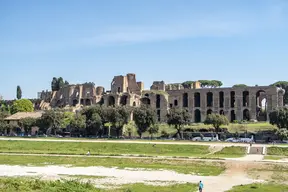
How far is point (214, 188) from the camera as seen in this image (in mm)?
26250

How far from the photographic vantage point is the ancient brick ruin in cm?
8369

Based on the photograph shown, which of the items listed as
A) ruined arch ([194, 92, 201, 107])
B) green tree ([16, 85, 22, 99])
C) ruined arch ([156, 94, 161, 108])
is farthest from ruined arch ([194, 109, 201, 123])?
green tree ([16, 85, 22, 99])

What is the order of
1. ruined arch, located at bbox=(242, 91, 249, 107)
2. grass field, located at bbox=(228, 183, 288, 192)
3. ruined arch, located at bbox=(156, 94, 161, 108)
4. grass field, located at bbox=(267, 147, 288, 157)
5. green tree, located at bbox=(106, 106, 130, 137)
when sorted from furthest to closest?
ruined arch, located at bbox=(156, 94, 161, 108) < ruined arch, located at bbox=(242, 91, 249, 107) < green tree, located at bbox=(106, 106, 130, 137) < grass field, located at bbox=(267, 147, 288, 157) < grass field, located at bbox=(228, 183, 288, 192)

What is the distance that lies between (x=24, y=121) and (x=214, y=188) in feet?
193

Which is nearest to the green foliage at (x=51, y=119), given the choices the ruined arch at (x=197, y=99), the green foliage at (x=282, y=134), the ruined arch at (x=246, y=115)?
the ruined arch at (x=197, y=99)

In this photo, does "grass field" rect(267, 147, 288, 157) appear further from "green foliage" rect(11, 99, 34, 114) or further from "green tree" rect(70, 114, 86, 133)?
"green foliage" rect(11, 99, 34, 114)

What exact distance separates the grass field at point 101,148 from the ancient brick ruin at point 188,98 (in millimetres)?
34169

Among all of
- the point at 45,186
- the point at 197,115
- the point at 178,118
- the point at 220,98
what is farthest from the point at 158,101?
the point at 45,186

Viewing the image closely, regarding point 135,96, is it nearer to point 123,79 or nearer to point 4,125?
point 123,79

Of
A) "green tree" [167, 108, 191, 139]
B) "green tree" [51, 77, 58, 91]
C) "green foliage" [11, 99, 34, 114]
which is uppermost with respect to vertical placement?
"green tree" [51, 77, 58, 91]

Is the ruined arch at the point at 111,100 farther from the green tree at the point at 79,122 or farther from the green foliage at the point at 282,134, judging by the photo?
the green foliage at the point at 282,134

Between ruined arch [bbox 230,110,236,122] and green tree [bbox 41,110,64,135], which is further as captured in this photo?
ruined arch [bbox 230,110,236,122]

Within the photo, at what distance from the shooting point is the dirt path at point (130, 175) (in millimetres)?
28672

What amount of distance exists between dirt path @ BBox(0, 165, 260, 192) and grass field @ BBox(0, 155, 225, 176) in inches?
80.3
